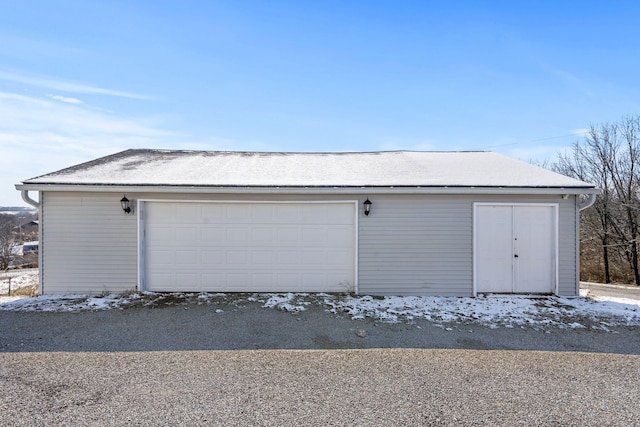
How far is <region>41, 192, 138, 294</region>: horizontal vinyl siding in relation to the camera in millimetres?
7199

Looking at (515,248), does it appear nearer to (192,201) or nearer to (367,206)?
(367,206)

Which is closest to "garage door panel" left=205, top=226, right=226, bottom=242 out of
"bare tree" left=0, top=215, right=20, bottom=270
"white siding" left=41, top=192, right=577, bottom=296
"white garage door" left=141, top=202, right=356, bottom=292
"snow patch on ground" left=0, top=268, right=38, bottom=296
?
"white garage door" left=141, top=202, right=356, bottom=292

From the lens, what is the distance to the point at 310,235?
24.3 feet

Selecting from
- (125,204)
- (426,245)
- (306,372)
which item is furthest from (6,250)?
(306,372)

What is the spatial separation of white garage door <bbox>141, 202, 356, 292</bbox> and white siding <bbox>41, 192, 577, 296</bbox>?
39 cm

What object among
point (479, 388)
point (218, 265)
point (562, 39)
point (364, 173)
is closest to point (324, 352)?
point (479, 388)

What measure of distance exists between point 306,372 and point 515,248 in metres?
5.62

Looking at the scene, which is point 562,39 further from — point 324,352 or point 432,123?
point 324,352

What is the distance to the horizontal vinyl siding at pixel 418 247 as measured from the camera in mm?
7230

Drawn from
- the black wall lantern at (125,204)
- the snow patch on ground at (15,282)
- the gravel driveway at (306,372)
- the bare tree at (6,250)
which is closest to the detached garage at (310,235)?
the black wall lantern at (125,204)

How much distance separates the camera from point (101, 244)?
7227 mm

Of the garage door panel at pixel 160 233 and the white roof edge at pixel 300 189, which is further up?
the white roof edge at pixel 300 189

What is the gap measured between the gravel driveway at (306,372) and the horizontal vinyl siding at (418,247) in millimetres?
1841

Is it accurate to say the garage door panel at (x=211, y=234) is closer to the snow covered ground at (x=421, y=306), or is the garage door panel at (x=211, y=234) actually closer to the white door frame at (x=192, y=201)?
the white door frame at (x=192, y=201)
